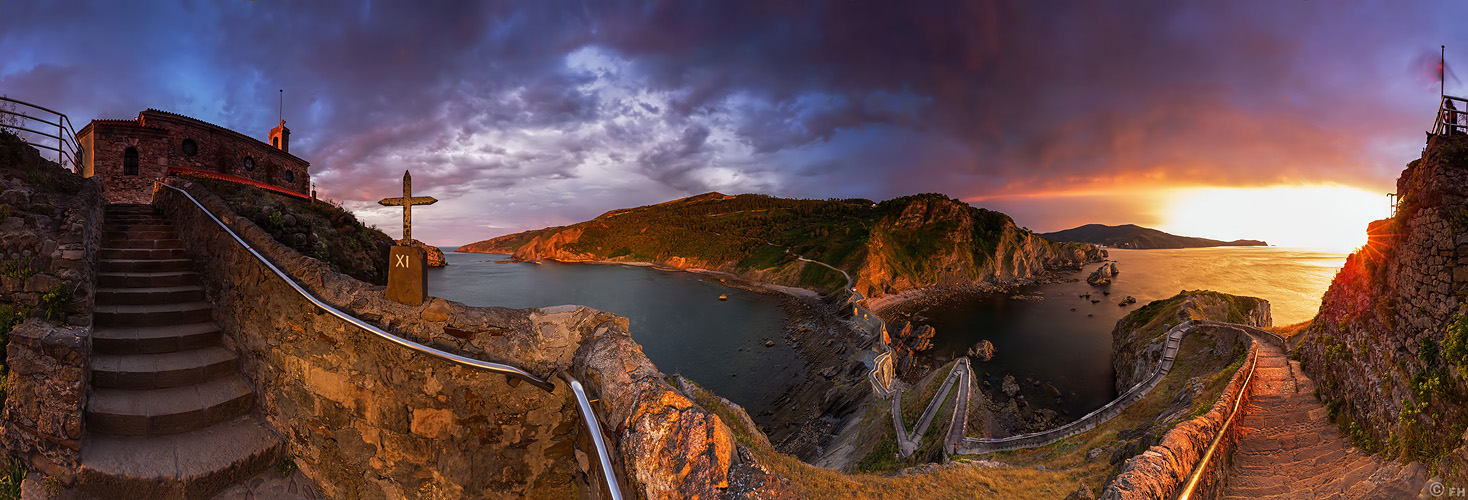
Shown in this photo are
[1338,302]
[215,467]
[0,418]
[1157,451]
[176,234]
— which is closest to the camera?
[0,418]

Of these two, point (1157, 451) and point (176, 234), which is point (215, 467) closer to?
point (176, 234)

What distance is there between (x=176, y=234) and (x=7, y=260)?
14.6ft

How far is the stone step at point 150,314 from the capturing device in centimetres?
583

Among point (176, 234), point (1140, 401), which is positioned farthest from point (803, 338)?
point (176, 234)

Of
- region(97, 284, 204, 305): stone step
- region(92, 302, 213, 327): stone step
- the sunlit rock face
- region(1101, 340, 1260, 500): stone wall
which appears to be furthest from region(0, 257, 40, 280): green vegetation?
the sunlit rock face

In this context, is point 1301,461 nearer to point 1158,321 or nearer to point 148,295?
point 148,295

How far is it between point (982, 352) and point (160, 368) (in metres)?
42.9

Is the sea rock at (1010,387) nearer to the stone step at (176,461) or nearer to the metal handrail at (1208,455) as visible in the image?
the metal handrail at (1208,455)

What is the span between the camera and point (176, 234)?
8.77 meters

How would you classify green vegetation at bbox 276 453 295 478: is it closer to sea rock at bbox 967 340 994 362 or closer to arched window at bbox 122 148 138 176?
arched window at bbox 122 148 138 176

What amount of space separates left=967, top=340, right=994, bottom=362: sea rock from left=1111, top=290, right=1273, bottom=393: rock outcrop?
821 centimetres

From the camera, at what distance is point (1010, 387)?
28219 millimetres

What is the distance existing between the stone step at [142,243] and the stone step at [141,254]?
0.52 metres

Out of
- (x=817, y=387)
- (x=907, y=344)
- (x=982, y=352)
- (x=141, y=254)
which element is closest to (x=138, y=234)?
(x=141, y=254)
